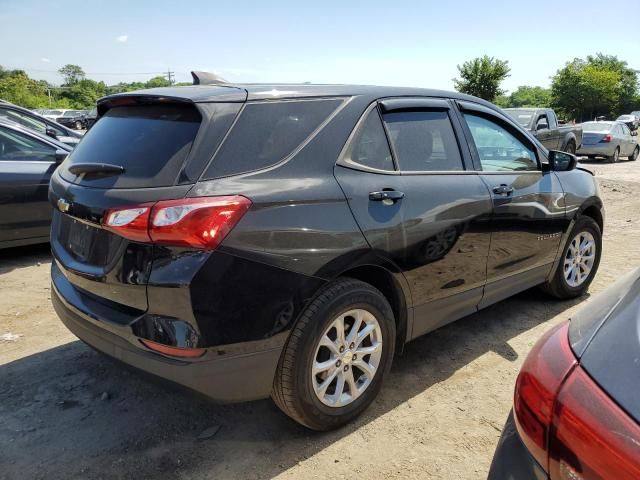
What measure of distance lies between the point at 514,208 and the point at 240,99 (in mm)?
2101

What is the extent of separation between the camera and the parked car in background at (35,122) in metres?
6.19

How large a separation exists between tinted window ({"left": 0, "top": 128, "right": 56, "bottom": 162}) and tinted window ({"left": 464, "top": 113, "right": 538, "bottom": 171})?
4.45 metres

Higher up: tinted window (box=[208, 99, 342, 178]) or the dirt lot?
tinted window (box=[208, 99, 342, 178])

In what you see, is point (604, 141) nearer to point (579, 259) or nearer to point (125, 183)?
point (579, 259)

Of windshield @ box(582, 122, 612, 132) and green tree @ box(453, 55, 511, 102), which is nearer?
windshield @ box(582, 122, 612, 132)

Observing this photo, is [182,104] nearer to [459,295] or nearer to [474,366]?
[459,295]

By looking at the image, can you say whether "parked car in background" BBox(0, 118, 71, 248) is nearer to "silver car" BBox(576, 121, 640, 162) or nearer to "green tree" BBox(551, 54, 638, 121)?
"silver car" BBox(576, 121, 640, 162)

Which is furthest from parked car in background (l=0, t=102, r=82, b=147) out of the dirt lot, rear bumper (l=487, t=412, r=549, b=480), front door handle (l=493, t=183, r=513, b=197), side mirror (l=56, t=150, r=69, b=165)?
rear bumper (l=487, t=412, r=549, b=480)

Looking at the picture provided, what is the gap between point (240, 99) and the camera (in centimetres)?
243

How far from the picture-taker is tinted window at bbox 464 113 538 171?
139 inches

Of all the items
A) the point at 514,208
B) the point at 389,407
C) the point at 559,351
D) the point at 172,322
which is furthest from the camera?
the point at 514,208

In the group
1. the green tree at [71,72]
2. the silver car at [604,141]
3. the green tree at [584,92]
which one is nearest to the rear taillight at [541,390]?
the silver car at [604,141]

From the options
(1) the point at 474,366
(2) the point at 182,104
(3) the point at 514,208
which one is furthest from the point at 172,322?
(3) the point at 514,208

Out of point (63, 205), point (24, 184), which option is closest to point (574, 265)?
point (63, 205)
